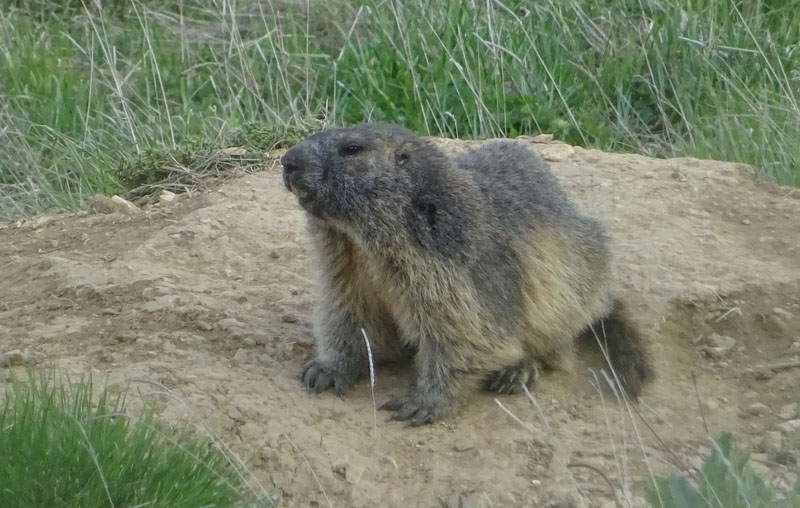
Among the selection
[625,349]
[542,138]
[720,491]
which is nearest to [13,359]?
[625,349]

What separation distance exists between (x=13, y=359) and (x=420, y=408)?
1.44 meters

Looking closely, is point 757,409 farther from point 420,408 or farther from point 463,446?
point 420,408

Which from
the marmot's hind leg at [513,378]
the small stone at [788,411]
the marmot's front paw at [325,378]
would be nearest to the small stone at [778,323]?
the small stone at [788,411]

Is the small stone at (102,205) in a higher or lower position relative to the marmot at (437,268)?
lower

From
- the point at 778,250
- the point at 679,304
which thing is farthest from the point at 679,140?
the point at 679,304

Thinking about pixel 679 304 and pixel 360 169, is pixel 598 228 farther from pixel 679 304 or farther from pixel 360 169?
pixel 360 169

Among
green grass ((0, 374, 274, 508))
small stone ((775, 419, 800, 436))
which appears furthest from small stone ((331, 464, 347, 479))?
small stone ((775, 419, 800, 436))

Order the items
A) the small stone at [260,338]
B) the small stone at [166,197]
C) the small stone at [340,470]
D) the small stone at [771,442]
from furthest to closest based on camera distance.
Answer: the small stone at [166,197] → the small stone at [260,338] → the small stone at [771,442] → the small stone at [340,470]

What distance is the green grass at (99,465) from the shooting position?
2.88 metres

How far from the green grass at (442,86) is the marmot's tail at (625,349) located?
6.75 ft

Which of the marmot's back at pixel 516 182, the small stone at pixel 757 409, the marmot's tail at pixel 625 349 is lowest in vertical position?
the marmot's tail at pixel 625 349

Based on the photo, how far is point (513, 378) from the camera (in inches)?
159

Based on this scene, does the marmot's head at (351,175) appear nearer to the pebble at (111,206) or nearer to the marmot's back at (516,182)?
the marmot's back at (516,182)

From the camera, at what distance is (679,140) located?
21.7 feet
